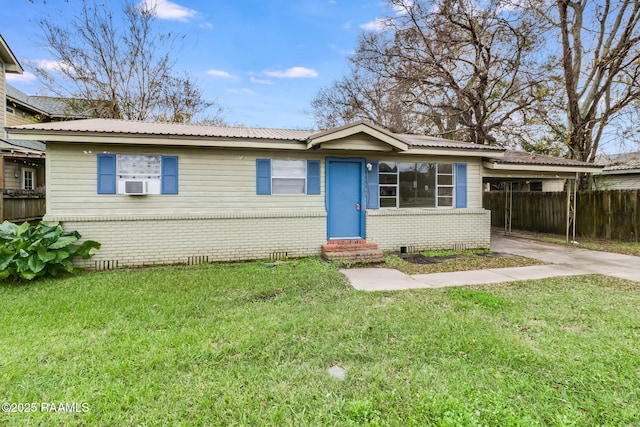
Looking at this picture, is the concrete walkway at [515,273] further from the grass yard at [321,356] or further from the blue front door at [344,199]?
the blue front door at [344,199]

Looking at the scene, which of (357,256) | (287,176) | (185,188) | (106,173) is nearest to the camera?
(106,173)

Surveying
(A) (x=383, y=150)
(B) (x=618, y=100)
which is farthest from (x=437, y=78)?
(A) (x=383, y=150)

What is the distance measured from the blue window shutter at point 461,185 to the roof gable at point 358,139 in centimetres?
226

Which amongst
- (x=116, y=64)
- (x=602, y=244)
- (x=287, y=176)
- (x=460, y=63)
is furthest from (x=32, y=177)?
(x=602, y=244)

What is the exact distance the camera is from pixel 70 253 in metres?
6.38

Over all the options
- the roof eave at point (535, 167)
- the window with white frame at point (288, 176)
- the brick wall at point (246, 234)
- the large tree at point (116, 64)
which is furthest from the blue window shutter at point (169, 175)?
the large tree at point (116, 64)

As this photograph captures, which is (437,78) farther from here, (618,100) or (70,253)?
(70,253)

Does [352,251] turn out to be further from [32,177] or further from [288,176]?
[32,177]

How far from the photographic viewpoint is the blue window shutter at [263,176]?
7961 millimetres

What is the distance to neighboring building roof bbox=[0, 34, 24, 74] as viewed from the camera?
1214 centimetres

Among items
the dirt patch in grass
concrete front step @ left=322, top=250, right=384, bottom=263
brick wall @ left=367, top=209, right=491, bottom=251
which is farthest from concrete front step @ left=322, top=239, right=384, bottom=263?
the dirt patch in grass

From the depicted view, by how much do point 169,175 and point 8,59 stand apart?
1145cm

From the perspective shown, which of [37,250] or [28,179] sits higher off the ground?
[28,179]

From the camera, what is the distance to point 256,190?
7.98 metres
